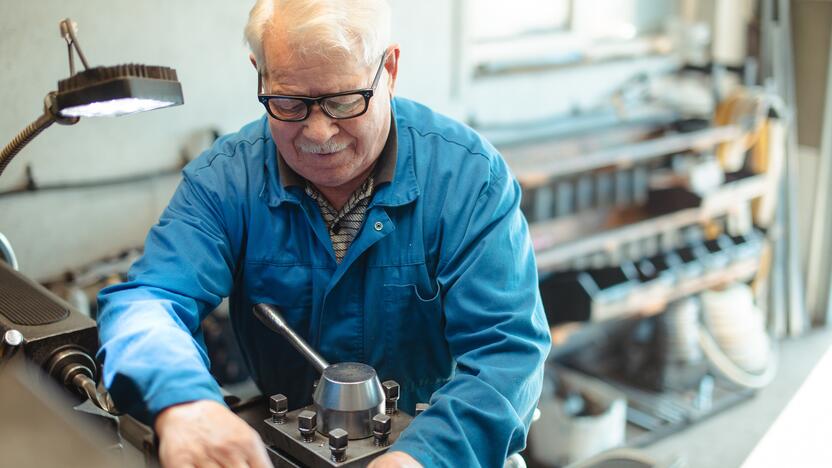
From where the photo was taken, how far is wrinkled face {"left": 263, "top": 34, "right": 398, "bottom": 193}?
132 centimetres

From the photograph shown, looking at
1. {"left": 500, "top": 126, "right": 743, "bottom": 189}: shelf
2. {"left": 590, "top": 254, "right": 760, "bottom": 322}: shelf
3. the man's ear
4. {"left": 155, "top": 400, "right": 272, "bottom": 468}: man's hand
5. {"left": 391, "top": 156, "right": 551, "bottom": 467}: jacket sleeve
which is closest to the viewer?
{"left": 155, "top": 400, "right": 272, "bottom": 468}: man's hand

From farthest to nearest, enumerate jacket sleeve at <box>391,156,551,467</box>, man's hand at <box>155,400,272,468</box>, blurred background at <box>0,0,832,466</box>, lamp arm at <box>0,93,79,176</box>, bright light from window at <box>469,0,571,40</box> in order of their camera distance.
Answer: bright light from window at <box>469,0,571,40</box>, blurred background at <box>0,0,832,466</box>, lamp arm at <box>0,93,79,176</box>, jacket sleeve at <box>391,156,551,467</box>, man's hand at <box>155,400,272,468</box>

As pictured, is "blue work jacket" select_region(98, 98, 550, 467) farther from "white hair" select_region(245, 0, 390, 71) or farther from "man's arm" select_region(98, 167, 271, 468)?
"white hair" select_region(245, 0, 390, 71)

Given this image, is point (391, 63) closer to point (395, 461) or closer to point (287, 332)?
point (287, 332)

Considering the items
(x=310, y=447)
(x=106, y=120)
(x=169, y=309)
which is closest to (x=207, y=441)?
(x=310, y=447)

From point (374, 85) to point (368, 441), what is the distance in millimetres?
543

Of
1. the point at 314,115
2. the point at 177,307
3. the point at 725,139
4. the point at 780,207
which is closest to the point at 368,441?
the point at 177,307

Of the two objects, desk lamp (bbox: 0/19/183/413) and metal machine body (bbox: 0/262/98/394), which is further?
metal machine body (bbox: 0/262/98/394)

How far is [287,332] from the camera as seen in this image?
53.5 inches

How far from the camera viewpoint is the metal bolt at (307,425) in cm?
120

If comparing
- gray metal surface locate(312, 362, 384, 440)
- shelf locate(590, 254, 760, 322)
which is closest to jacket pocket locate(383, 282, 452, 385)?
gray metal surface locate(312, 362, 384, 440)

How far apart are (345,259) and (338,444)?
39 cm

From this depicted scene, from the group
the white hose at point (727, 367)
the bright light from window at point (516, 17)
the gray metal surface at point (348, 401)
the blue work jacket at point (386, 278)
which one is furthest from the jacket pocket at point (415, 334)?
the white hose at point (727, 367)

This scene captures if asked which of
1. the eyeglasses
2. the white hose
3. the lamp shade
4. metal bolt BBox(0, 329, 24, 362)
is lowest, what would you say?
the white hose
